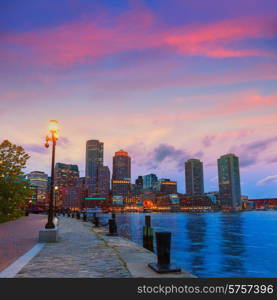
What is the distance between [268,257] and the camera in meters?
25.4

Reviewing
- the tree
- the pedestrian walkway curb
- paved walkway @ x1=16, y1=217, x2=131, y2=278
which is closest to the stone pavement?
paved walkway @ x1=16, y1=217, x2=131, y2=278

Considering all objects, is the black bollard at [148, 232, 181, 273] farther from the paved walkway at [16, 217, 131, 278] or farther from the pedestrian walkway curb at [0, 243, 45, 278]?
the pedestrian walkway curb at [0, 243, 45, 278]

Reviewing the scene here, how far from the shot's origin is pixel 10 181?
34688 millimetres

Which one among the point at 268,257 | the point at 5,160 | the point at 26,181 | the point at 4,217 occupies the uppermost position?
the point at 5,160

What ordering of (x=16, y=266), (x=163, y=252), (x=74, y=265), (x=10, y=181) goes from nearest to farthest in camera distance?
(x=163, y=252), (x=16, y=266), (x=74, y=265), (x=10, y=181)

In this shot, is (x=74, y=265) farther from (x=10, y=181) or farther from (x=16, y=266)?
(x=10, y=181)

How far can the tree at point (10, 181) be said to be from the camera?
3406 centimetres

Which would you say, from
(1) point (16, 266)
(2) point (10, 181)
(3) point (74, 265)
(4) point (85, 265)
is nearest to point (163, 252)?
(4) point (85, 265)

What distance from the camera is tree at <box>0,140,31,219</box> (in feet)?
112

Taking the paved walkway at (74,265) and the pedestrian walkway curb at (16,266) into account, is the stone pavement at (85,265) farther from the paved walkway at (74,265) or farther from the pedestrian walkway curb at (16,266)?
the pedestrian walkway curb at (16,266)

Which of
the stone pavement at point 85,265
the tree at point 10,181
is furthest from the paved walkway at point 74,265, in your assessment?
the tree at point 10,181
